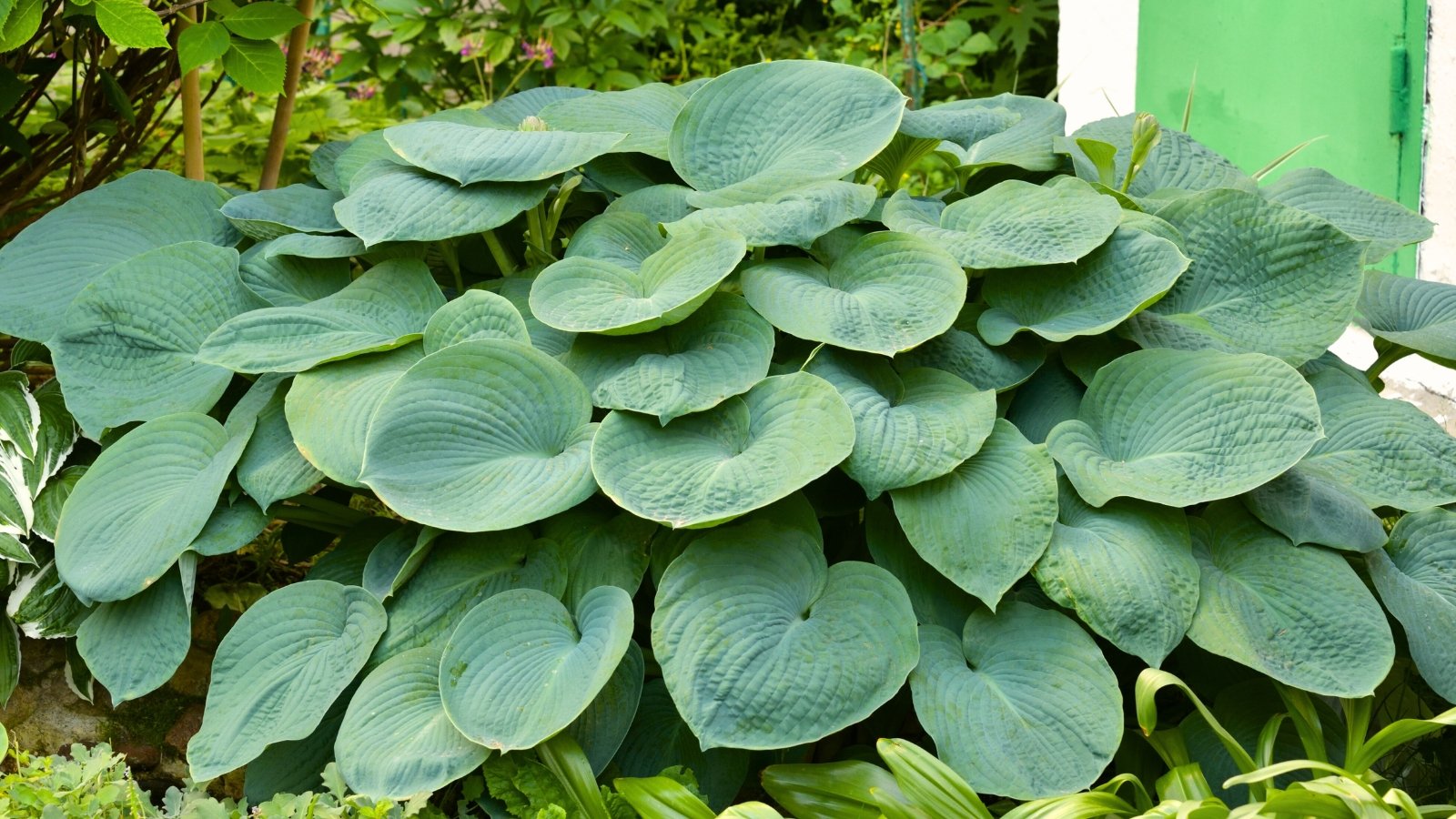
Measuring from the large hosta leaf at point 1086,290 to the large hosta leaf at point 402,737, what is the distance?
35.6 inches

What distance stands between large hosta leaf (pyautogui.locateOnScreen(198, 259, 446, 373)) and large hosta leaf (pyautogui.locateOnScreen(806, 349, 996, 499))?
2.01 ft

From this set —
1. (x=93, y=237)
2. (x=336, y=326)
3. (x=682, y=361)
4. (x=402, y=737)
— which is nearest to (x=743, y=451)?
(x=682, y=361)

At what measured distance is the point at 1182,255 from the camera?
5.87 ft

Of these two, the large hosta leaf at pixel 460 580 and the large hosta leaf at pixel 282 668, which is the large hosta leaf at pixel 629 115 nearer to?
the large hosta leaf at pixel 460 580

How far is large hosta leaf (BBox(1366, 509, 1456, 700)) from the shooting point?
66.0 inches

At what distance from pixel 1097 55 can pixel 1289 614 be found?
3199 millimetres

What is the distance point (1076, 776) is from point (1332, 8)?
2.77 metres

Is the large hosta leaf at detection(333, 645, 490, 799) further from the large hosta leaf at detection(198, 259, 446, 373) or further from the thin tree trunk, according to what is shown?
the thin tree trunk

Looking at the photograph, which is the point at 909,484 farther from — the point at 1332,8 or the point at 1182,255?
the point at 1332,8

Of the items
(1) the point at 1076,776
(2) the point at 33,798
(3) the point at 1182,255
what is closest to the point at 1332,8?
(3) the point at 1182,255

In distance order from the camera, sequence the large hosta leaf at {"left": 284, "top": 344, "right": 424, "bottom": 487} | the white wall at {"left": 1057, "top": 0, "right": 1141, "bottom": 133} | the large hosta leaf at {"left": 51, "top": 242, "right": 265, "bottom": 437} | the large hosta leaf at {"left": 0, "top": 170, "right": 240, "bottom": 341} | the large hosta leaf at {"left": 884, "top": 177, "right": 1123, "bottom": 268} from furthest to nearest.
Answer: the white wall at {"left": 1057, "top": 0, "right": 1141, "bottom": 133} < the large hosta leaf at {"left": 0, "top": 170, "right": 240, "bottom": 341} < the large hosta leaf at {"left": 51, "top": 242, "right": 265, "bottom": 437} < the large hosta leaf at {"left": 884, "top": 177, "right": 1123, "bottom": 268} < the large hosta leaf at {"left": 284, "top": 344, "right": 424, "bottom": 487}

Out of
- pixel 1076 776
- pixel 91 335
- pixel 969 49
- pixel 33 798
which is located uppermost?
pixel 91 335

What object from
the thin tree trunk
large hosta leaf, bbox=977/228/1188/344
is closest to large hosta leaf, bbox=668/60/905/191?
large hosta leaf, bbox=977/228/1188/344

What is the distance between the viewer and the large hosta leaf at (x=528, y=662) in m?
1.51
